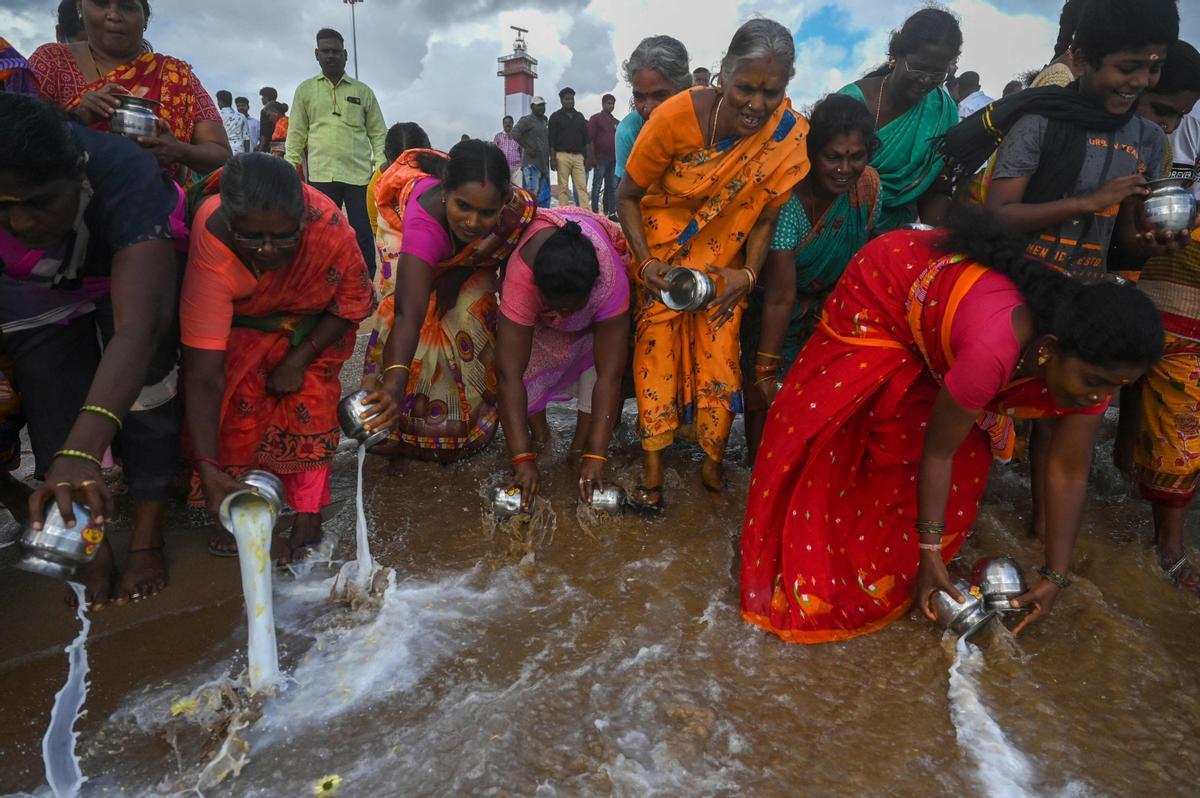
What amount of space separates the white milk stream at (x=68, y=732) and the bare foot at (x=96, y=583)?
→ 28 centimetres

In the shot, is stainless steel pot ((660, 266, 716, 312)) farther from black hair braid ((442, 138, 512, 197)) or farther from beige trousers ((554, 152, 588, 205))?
beige trousers ((554, 152, 588, 205))

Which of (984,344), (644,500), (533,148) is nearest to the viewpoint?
(984,344)

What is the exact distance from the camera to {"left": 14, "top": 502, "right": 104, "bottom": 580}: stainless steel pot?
5.16 feet

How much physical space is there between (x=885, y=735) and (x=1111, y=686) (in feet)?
2.40

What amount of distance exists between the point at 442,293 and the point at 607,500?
1154 mm

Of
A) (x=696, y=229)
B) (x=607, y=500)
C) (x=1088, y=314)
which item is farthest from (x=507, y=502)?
(x=1088, y=314)

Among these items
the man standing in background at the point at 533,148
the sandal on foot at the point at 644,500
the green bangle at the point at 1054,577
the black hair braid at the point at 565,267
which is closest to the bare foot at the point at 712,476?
the sandal on foot at the point at 644,500

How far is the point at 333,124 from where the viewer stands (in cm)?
589

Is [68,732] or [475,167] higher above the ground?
[475,167]

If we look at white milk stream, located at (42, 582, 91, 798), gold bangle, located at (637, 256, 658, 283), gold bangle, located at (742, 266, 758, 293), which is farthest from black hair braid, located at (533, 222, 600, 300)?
white milk stream, located at (42, 582, 91, 798)

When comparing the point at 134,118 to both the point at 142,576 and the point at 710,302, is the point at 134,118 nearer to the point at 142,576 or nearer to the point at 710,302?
the point at 142,576

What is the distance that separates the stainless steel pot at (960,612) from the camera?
2.10 meters

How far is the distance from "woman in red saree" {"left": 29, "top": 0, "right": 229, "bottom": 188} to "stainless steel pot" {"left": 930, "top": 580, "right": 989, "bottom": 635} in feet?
9.17

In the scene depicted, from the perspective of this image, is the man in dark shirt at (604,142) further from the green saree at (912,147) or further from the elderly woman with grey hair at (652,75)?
the green saree at (912,147)
